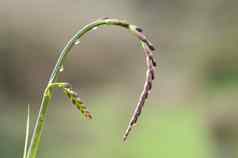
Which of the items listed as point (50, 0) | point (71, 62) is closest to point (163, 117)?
point (71, 62)

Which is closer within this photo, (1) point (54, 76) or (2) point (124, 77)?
(1) point (54, 76)

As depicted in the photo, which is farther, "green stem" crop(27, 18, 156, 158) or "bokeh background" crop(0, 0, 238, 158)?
"bokeh background" crop(0, 0, 238, 158)

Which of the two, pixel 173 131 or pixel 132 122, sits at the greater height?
pixel 132 122

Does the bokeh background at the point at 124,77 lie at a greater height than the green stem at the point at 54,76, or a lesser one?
lesser

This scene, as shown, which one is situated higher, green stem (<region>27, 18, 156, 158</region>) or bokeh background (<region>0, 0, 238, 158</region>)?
green stem (<region>27, 18, 156, 158</region>)

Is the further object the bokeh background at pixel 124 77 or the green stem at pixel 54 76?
the bokeh background at pixel 124 77

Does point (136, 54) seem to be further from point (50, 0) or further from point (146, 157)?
point (146, 157)

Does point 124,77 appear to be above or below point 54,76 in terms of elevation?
below

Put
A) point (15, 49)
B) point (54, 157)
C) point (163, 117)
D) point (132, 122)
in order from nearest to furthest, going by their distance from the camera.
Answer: point (132, 122) → point (54, 157) → point (163, 117) → point (15, 49)
